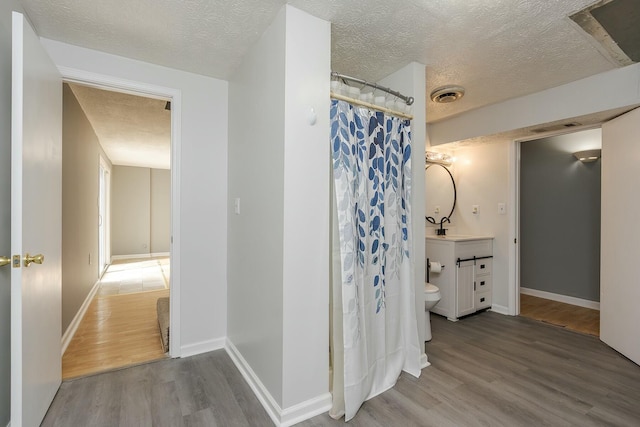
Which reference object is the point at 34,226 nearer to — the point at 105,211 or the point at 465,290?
the point at 465,290

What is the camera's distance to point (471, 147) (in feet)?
12.5

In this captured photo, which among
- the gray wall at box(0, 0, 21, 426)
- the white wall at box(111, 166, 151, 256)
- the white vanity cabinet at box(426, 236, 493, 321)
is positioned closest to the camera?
the gray wall at box(0, 0, 21, 426)

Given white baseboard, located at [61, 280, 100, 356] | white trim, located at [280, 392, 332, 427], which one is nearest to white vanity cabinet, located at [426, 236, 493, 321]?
white trim, located at [280, 392, 332, 427]

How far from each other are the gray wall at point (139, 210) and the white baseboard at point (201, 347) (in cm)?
581

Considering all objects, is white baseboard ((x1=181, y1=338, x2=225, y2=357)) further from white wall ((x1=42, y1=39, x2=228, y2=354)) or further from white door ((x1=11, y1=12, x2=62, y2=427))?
white door ((x1=11, y1=12, x2=62, y2=427))

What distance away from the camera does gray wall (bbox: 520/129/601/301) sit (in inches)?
148

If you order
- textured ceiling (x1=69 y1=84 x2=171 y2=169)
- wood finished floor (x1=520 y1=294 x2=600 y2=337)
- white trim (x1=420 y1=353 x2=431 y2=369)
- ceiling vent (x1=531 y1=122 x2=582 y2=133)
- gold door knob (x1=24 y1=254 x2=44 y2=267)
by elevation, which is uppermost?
textured ceiling (x1=69 y1=84 x2=171 y2=169)

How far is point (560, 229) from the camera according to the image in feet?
13.3

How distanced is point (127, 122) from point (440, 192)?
4.25 m

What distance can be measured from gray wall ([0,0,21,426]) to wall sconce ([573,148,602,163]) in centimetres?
536

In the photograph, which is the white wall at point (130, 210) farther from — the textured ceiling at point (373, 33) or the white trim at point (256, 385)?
the white trim at point (256, 385)

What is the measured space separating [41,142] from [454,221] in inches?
161

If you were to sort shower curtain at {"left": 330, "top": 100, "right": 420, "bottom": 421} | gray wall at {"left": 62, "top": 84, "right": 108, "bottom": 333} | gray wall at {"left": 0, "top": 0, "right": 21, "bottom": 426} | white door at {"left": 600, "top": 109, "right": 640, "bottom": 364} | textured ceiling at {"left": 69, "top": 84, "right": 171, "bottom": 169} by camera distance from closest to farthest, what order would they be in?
gray wall at {"left": 0, "top": 0, "right": 21, "bottom": 426} → shower curtain at {"left": 330, "top": 100, "right": 420, "bottom": 421} → white door at {"left": 600, "top": 109, "right": 640, "bottom": 364} → gray wall at {"left": 62, "top": 84, "right": 108, "bottom": 333} → textured ceiling at {"left": 69, "top": 84, "right": 171, "bottom": 169}

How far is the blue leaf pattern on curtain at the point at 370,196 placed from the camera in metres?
1.76
